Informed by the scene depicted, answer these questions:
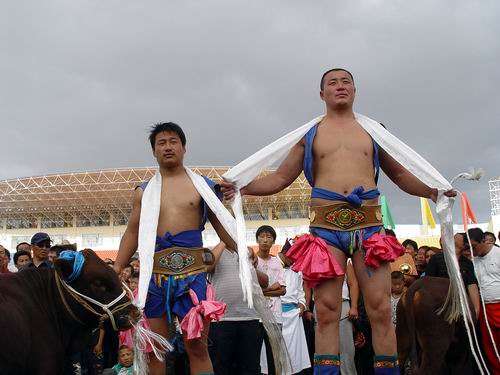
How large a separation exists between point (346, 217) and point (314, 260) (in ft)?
1.30

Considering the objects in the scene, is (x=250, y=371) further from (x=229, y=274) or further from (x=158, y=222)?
(x=158, y=222)

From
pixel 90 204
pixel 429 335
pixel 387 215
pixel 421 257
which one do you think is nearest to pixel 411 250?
pixel 421 257

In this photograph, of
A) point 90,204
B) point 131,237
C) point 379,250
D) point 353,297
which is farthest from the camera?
point 90,204

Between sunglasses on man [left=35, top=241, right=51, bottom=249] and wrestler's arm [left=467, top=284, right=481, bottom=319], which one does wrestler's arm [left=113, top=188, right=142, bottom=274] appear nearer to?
sunglasses on man [left=35, top=241, right=51, bottom=249]

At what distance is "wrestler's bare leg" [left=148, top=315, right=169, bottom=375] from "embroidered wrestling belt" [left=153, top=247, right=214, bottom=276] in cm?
35

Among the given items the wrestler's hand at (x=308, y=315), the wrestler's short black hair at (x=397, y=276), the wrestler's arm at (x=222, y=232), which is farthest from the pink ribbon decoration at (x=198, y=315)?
the wrestler's hand at (x=308, y=315)

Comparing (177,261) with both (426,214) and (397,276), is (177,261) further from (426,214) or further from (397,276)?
(426,214)

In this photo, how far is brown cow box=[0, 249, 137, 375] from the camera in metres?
3.44

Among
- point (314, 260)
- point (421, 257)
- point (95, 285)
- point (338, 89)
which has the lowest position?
point (95, 285)

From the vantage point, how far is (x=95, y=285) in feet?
12.6

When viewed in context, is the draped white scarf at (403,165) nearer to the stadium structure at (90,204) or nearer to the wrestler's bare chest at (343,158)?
the wrestler's bare chest at (343,158)

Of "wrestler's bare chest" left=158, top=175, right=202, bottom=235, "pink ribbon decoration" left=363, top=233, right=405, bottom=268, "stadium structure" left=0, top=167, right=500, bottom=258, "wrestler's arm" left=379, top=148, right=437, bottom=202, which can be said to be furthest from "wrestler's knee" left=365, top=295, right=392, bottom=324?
"stadium structure" left=0, top=167, right=500, bottom=258

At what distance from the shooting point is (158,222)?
13.9ft

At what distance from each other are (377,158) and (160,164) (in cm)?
173
